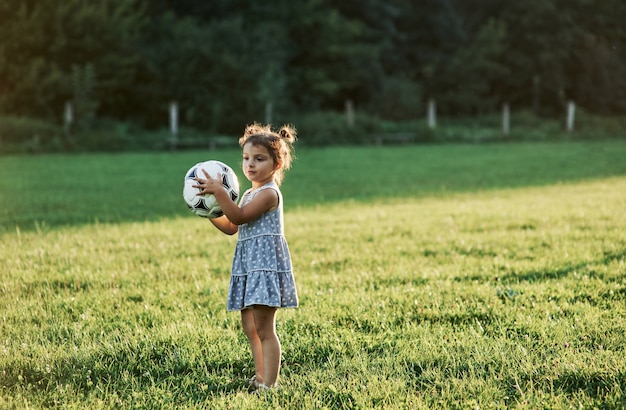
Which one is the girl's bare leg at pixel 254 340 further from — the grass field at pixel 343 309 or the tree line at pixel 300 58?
the tree line at pixel 300 58

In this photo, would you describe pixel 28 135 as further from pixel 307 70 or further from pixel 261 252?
pixel 261 252

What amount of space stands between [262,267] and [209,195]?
20.7 inches

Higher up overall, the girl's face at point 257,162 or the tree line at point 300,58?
the tree line at point 300,58

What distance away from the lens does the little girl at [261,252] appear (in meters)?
3.96

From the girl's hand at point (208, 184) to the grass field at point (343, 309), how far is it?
111 cm

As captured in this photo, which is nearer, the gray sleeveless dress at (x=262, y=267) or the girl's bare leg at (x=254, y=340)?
the gray sleeveless dress at (x=262, y=267)

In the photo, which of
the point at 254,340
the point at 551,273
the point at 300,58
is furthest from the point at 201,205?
the point at 300,58

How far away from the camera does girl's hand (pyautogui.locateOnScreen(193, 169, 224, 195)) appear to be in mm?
3955

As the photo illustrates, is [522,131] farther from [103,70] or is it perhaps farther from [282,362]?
[282,362]

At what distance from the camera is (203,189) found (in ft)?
13.2

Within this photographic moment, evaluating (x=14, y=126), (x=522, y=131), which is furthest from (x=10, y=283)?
(x=522, y=131)

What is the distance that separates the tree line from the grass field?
25.4 metres

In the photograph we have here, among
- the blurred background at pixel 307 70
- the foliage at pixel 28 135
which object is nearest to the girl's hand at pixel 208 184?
the foliage at pixel 28 135

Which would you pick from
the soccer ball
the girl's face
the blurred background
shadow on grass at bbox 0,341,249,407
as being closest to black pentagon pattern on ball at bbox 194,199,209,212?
the soccer ball
